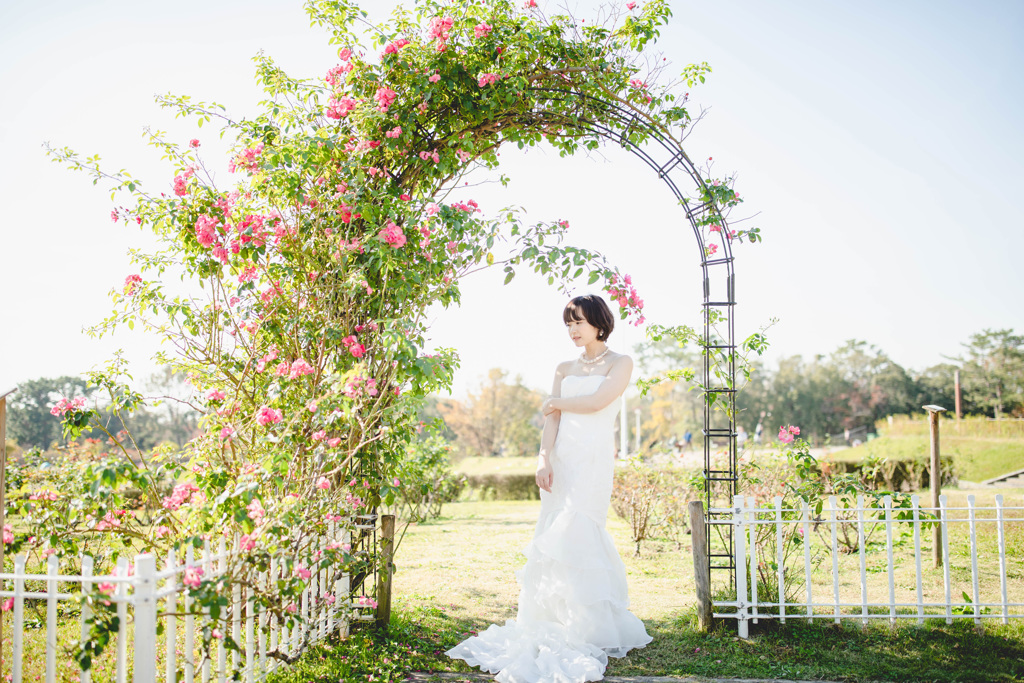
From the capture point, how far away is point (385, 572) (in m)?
3.89

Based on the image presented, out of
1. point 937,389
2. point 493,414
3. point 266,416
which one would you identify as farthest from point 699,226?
point 937,389

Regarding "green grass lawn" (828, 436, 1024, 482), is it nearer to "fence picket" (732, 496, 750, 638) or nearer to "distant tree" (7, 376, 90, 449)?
"fence picket" (732, 496, 750, 638)

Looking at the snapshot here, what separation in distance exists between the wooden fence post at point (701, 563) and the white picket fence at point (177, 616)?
2.15 m

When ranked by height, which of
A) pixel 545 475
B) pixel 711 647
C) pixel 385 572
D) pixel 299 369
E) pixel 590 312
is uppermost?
pixel 590 312

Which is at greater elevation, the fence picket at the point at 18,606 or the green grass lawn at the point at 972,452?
the fence picket at the point at 18,606

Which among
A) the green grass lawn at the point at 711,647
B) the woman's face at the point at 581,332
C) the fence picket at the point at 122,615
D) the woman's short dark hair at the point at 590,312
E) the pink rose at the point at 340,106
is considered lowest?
the green grass lawn at the point at 711,647

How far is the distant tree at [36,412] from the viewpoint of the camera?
56.6 ft

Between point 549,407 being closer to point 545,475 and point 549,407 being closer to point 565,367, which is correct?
point 565,367

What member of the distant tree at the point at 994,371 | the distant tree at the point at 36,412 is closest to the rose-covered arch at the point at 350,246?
the distant tree at the point at 36,412

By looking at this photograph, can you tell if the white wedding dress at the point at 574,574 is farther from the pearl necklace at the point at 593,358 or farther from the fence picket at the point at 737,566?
the fence picket at the point at 737,566

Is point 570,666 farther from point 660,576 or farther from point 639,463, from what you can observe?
point 639,463

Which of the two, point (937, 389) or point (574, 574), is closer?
point (574, 574)

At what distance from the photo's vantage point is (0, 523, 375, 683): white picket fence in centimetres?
231

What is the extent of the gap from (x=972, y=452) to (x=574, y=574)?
74.9 ft
